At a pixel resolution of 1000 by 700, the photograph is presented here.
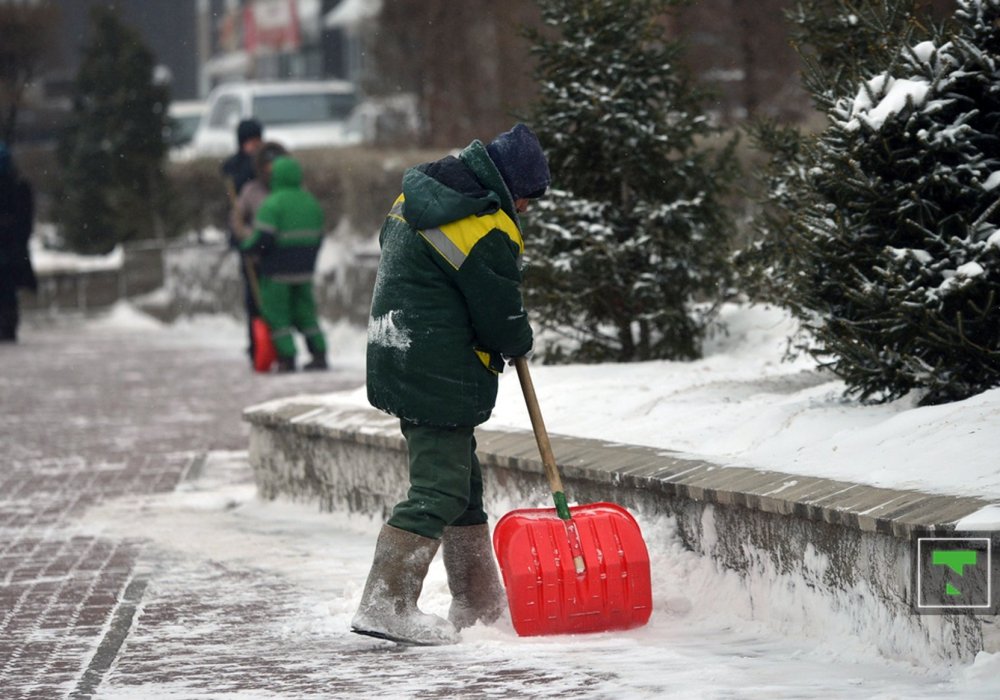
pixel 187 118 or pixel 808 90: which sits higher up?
pixel 187 118

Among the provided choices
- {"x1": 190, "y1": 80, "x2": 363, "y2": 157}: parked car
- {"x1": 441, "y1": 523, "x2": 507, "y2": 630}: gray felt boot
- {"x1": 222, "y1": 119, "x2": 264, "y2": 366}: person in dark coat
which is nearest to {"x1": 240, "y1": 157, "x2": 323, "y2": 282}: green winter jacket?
{"x1": 222, "y1": 119, "x2": 264, "y2": 366}: person in dark coat

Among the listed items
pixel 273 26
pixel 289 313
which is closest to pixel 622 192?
pixel 289 313

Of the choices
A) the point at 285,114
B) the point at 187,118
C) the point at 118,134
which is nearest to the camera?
the point at 118,134

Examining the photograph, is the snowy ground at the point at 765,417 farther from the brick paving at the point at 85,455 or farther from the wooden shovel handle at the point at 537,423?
the brick paving at the point at 85,455

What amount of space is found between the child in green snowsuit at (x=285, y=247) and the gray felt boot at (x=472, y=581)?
8362 millimetres

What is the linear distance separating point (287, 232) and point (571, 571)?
8.89m

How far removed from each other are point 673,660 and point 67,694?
1.65 metres

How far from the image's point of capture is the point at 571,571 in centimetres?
552

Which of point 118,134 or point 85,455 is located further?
point 118,134

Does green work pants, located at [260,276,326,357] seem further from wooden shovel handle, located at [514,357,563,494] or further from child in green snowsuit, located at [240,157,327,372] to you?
wooden shovel handle, located at [514,357,563,494]

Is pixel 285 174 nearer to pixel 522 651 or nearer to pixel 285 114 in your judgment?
pixel 522 651

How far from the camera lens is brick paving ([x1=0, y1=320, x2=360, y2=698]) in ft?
19.2

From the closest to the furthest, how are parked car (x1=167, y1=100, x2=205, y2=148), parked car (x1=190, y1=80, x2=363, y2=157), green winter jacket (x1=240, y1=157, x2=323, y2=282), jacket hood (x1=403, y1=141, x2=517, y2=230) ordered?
jacket hood (x1=403, y1=141, x2=517, y2=230) < green winter jacket (x1=240, y1=157, x2=323, y2=282) < parked car (x1=190, y1=80, x2=363, y2=157) < parked car (x1=167, y1=100, x2=205, y2=148)

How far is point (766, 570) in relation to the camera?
570cm
